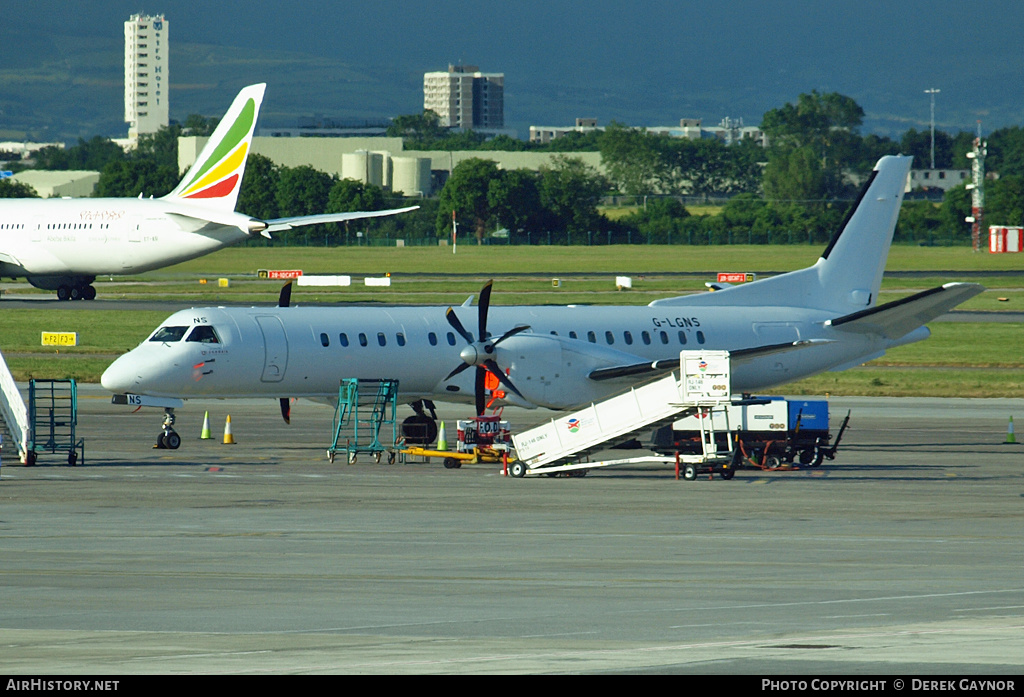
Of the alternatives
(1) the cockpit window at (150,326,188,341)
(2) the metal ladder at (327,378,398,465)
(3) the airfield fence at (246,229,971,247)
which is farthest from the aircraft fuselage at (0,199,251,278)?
(3) the airfield fence at (246,229,971,247)

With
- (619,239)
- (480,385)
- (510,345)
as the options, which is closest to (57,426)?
(480,385)

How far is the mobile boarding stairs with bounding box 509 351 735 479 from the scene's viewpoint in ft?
98.6

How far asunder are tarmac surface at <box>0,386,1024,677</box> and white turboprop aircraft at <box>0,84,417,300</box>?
4200 centimetres

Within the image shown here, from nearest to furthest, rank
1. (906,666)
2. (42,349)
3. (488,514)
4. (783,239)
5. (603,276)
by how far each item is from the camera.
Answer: (906,666) < (488,514) < (42,349) < (603,276) < (783,239)

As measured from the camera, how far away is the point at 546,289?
95312 mm

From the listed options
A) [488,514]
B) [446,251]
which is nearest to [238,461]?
[488,514]

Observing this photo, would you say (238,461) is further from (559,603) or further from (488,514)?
(559,603)

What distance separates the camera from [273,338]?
34.6 metres

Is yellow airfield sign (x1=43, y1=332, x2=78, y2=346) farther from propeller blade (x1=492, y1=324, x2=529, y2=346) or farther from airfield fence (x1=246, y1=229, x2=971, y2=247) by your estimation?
airfield fence (x1=246, y1=229, x2=971, y2=247)

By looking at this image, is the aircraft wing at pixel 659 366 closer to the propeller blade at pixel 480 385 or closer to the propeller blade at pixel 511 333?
the propeller blade at pixel 511 333

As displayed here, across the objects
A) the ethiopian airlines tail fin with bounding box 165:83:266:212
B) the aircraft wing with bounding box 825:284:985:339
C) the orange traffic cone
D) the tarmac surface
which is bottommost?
the orange traffic cone

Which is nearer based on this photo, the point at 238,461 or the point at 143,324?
the point at 238,461

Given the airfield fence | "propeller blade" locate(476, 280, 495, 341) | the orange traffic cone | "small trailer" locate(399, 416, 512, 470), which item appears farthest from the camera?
the airfield fence

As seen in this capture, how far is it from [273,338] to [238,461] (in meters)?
3.40
